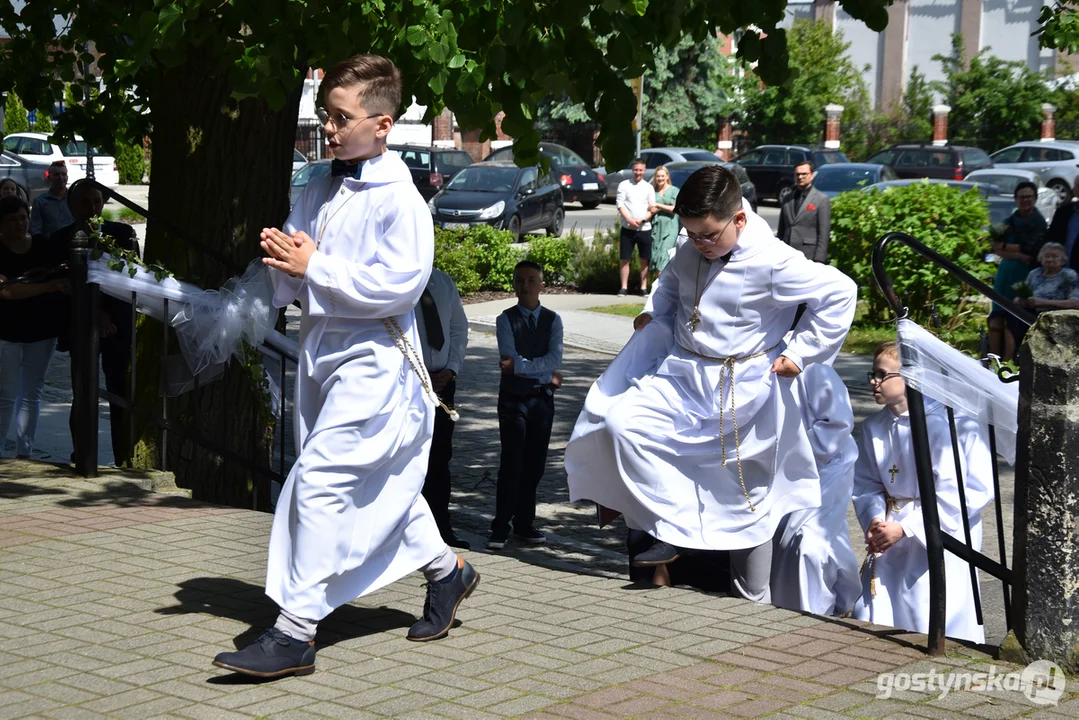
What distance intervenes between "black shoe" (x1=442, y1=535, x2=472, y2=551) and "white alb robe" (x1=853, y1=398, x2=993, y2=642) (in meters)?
2.11

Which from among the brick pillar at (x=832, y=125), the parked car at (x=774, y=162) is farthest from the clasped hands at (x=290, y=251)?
the brick pillar at (x=832, y=125)

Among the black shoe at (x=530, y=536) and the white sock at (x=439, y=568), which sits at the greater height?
the white sock at (x=439, y=568)

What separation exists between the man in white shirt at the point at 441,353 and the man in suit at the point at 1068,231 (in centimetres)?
640

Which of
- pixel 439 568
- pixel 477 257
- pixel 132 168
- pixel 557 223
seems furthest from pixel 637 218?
pixel 132 168

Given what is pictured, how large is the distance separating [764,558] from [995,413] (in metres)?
1.29

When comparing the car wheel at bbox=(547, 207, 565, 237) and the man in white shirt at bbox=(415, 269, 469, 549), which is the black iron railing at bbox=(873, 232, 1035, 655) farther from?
the car wheel at bbox=(547, 207, 565, 237)

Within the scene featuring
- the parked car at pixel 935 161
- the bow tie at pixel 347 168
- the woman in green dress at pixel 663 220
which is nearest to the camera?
the bow tie at pixel 347 168

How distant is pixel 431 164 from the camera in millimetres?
33500

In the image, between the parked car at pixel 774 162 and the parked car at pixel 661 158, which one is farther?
the parked car at pixel 661 158

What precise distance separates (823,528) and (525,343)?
2.29 metres

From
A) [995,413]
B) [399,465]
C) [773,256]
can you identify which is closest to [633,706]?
[399,465]

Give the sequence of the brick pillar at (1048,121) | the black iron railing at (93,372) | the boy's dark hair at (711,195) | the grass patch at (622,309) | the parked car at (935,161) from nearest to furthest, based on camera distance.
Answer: the boy's dark hair at (711,195) → the black iron railing at (93,372) → the grass patch at (622,309) → the parked car at (935,161) → the brick pillar at (1048,121)

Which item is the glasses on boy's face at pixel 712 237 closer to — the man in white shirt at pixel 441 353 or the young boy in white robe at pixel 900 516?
the young boy in white robe at pixel 900 516

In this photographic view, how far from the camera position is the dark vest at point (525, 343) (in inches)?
309
